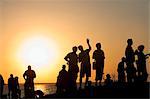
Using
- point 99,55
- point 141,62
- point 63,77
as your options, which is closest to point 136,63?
point 141,62

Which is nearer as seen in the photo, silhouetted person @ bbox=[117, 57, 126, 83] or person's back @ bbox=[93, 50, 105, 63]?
person's back @ bbox=[93, 50, 105, 63]

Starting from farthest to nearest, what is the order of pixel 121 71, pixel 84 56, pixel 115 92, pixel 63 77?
pixel 121 71 → pixel 84 56 → pixel 63 77 → pixel 115 92

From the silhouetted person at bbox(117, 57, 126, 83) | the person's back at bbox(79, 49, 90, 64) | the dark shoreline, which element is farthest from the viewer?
the silhouetted person at bbox(117, 57, 126, 83)

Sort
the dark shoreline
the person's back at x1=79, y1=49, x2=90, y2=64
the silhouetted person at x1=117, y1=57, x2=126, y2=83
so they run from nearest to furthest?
the dark shoreline → the person's back at x1=79, y1=49, x2=90, y2=64 → the silhouetted person at x1=117, y1=57, x2=126, y2=83

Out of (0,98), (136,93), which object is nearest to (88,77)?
(136,93)

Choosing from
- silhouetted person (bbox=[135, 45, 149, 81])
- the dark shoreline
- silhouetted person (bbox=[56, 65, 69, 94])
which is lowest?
the dark shoreline

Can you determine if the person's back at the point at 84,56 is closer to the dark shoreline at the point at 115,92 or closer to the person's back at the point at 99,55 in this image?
the person's back at the point at 99,55

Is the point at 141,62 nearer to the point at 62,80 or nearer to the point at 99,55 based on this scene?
the point at 99,55

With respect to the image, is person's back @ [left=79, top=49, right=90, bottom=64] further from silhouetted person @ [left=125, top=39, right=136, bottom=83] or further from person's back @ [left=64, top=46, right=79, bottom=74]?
silhouetted person @ [left=125, top=39, right=136, bottom=83]

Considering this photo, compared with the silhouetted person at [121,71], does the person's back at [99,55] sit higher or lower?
higher

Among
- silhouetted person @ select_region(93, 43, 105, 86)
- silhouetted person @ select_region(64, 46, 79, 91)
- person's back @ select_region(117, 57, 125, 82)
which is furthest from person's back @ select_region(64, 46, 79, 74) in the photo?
person's back @ select_region(117, 57, 125, 82)

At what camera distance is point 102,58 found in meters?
16.5

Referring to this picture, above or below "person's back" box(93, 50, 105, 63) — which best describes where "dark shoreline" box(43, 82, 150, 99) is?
below

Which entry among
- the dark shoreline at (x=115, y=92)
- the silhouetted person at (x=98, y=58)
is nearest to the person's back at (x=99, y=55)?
the silhouetted person at (x=98, y=58)
